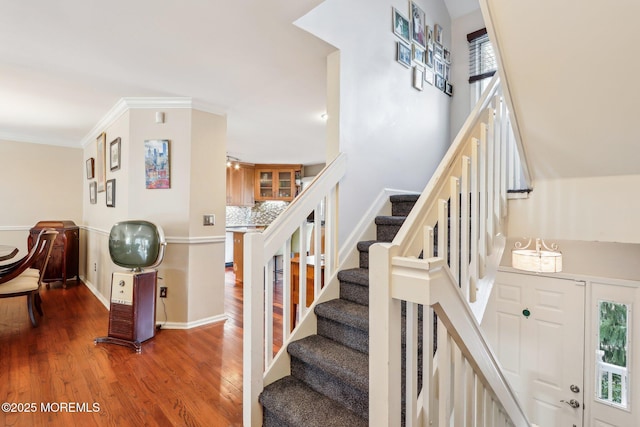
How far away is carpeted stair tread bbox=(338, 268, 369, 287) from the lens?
6.20 feet

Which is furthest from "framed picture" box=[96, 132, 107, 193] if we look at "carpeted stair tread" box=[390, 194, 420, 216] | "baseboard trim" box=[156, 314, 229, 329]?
"carpeted stair tread" box=[390, 194, 420, 216]

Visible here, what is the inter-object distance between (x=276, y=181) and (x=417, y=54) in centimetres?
468

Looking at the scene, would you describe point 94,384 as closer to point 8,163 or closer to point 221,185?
point 221,185

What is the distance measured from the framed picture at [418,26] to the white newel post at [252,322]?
2397mm

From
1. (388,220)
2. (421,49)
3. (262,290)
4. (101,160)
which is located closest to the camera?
(262,290)

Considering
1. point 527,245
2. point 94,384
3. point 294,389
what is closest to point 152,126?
point 94,384

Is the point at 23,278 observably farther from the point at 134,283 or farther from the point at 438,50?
the point at 438,50

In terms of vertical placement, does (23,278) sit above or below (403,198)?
below

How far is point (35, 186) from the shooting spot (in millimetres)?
4711

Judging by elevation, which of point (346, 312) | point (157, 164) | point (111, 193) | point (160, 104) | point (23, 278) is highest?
point (160, 104)

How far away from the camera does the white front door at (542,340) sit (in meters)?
2.83

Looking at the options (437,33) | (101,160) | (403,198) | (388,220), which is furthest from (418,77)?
(101,160)

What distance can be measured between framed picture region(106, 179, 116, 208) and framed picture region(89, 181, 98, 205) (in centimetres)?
86

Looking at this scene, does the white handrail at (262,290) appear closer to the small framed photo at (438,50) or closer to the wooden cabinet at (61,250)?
the small framed photo at (438,50)
